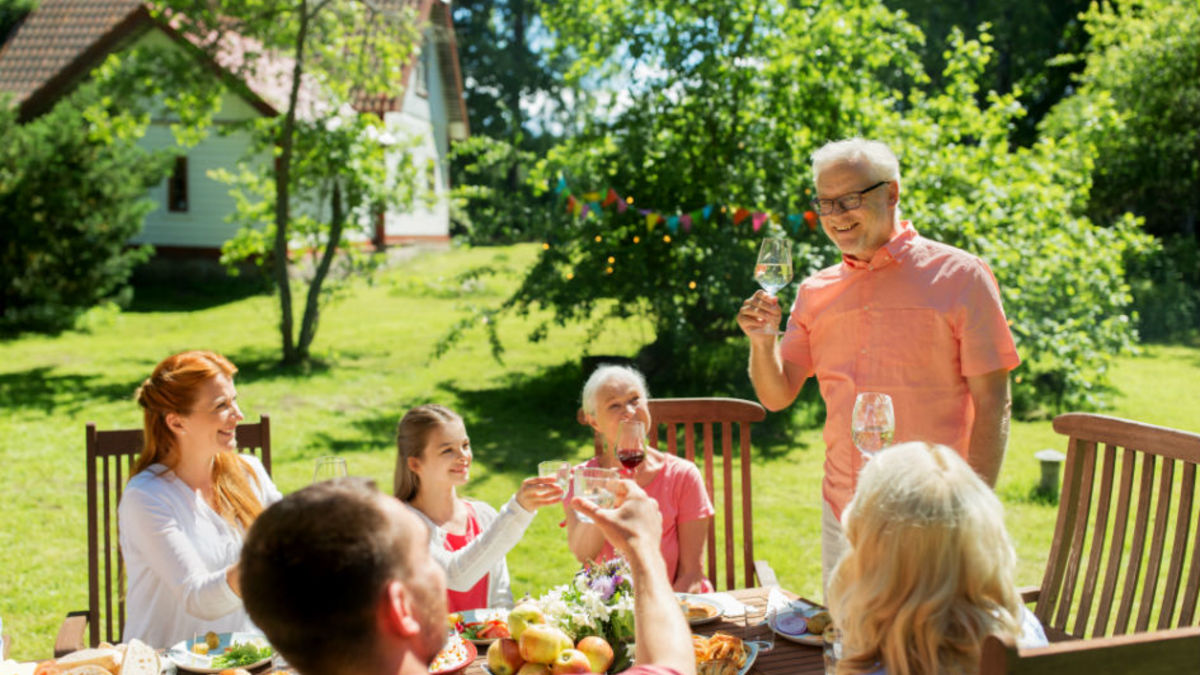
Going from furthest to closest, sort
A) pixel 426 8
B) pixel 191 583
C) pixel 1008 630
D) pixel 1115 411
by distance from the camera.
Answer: pixel 426 8, pixel 1115 411, pixel 191 583, pixel 1008 630

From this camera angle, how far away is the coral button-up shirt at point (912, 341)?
3225 mm

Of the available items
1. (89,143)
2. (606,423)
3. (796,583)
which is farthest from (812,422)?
(89,143)

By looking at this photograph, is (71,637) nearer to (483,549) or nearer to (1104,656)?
(483,549)

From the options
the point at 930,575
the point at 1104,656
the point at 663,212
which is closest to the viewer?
the point at 1104,656

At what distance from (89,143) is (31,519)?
9659 millimetres

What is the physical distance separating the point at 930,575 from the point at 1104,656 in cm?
30

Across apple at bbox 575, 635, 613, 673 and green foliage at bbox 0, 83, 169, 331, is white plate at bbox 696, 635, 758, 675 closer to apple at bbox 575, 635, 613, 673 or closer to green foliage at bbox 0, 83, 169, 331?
apple at bbox 575, 635, 613, 673

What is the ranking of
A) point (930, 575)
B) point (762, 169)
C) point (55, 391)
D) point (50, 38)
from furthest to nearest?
point (50, 38) < point (55, 391) < point (762, 169) < point (930, 575)

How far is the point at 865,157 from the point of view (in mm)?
3238

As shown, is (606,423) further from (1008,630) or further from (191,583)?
(1008,630)

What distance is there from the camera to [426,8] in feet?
75.6

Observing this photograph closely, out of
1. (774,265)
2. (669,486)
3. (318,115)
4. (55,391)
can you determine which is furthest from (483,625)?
(318,115)

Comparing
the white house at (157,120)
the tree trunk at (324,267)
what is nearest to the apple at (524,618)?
the tree trunk at (324,267)

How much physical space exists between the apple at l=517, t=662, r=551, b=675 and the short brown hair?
1.08 m
